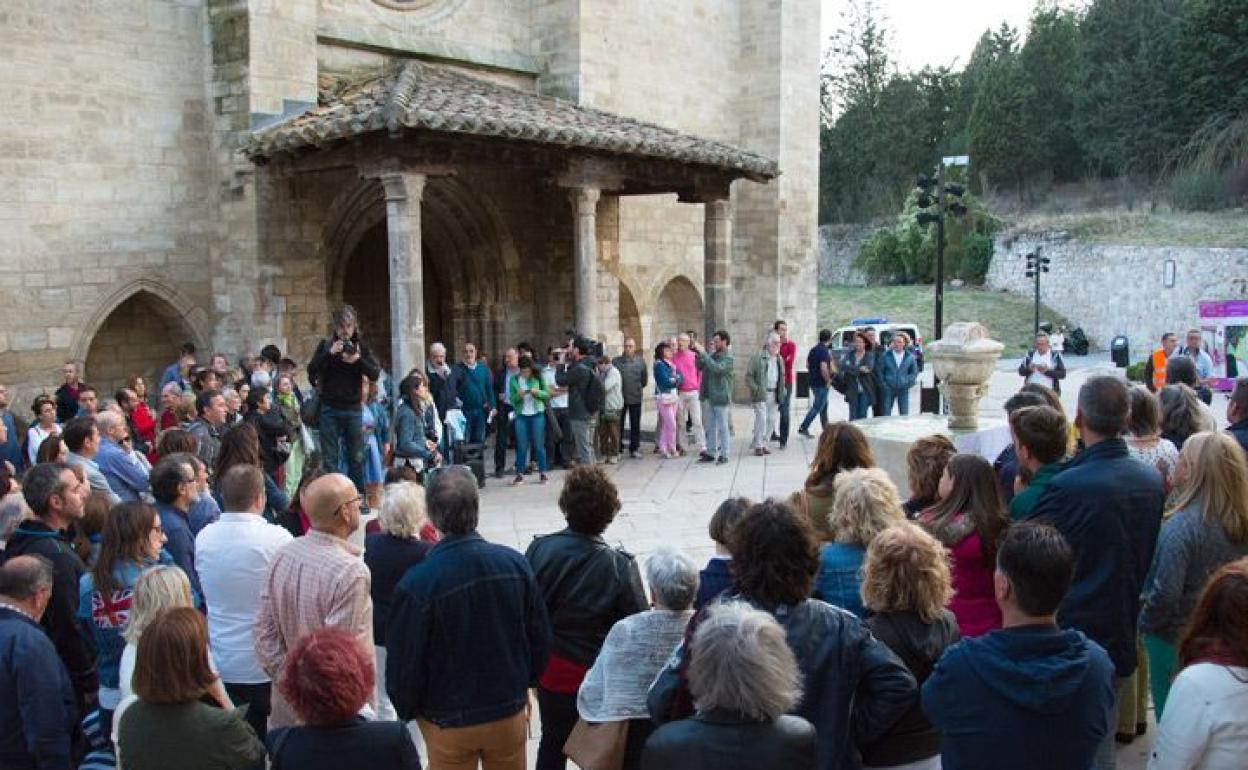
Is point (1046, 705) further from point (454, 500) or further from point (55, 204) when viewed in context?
point (55, 204)

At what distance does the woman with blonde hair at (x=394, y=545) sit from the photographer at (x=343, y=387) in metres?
4.79

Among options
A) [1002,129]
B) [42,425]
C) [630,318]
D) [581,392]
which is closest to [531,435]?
[581,392]

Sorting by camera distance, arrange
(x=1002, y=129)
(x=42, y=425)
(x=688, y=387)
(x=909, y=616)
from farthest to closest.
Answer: (x=1002, y=129), (x=688, y=387), (x=42, y=425), (x=909, y=616)

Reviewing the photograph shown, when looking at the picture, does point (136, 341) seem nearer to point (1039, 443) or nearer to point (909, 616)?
point (1039, 443)

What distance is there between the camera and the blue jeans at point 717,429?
41.3 feet

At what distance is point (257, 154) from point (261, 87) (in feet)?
2.90

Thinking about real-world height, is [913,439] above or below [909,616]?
below

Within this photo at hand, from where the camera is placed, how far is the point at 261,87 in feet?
40.0

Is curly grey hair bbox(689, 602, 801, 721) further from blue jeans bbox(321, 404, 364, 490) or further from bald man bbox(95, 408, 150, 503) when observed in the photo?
blue jeans bbox(321, 404, 364, 490)

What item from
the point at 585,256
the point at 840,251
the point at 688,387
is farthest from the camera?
the point at 840,251

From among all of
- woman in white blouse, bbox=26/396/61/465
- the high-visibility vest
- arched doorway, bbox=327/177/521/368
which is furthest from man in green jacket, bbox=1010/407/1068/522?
arched doorway, bbox=327/177/521/368

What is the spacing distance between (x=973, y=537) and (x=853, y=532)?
48cm

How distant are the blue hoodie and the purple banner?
19.0 m

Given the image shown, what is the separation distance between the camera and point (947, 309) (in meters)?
38.0
